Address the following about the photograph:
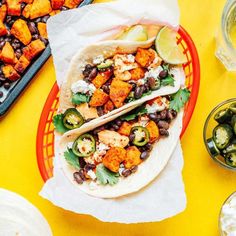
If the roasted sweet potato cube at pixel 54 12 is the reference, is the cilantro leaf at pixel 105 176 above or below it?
below

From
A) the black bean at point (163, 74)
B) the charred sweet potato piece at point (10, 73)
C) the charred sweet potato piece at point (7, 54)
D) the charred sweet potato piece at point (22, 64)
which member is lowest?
the black bean at point (163, 74)

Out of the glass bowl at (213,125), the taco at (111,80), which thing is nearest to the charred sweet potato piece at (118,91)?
the taco at (111,80)

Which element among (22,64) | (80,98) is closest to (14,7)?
(22,64)

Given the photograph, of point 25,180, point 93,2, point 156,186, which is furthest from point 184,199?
point 93,2

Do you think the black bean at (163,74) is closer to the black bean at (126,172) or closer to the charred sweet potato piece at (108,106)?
the charred sweet potato piece at (108,106)

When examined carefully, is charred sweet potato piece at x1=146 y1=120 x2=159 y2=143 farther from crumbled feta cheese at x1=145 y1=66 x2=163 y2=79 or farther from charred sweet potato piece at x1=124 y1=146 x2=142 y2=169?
crumbled feta cheese at x1=145 y1=66 x2=163 y2=79

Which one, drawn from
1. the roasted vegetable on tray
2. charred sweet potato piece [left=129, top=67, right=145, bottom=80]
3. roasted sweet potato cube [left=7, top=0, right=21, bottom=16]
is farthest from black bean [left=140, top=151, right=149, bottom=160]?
roasted sweet potato cube [left=7, top=0, right=21, bottom=16]

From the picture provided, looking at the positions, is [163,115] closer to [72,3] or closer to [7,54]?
[72,3]
